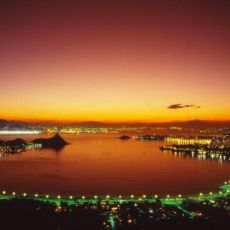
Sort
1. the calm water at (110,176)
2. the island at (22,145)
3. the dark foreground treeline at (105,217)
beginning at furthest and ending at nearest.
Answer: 1. the island at (22,145)
2. the calm water at (110,176)
3. the dark foreground treeline at (105,217)

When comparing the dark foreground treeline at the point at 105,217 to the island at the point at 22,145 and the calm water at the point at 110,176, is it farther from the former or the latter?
the island at the point at 22,145

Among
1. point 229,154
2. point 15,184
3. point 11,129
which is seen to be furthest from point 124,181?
point 11,129

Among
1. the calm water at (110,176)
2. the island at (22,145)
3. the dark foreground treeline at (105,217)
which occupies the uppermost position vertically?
the island at (22,145)

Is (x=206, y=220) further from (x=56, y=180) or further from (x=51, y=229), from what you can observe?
(x=56, y=180)

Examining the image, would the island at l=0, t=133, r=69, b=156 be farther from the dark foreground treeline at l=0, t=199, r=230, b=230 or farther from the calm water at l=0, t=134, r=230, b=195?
the dark foreground treeline at l=0, t=199, r=230, b=230

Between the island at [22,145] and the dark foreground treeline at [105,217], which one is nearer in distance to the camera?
the dark foreground treeline at [105,217]

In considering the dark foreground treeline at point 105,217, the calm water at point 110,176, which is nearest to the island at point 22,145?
the calm water at point 110,176

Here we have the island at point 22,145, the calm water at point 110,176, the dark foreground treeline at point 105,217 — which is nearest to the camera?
the dark foreground treeline at point 105,217

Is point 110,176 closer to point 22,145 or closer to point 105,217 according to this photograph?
point 105,217
